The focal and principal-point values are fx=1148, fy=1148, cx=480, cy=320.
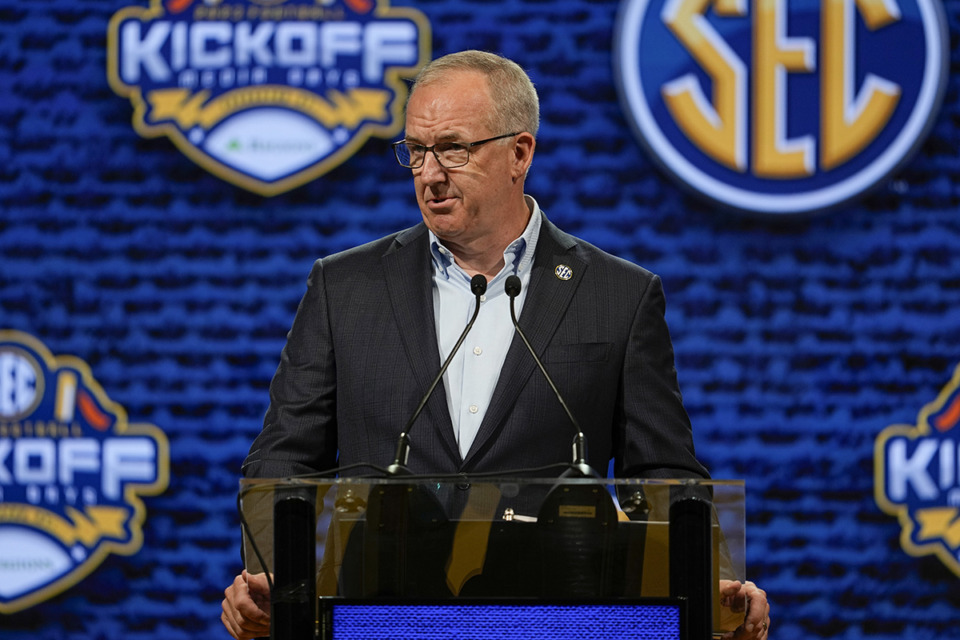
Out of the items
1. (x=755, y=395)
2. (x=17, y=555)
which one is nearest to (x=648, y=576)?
(x=755, y=395)

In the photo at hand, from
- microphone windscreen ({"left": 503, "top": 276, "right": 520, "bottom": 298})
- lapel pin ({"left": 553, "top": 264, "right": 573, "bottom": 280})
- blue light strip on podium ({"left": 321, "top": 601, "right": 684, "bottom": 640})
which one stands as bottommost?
blue light strip on podium ({"left": 321, "top": 601, "right": 684, "bottom": 640})

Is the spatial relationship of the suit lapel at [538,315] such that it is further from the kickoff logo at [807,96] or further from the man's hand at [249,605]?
the kickoff logo at [807,96]

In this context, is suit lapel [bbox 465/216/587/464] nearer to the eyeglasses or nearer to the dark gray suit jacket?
the dark gray suit jacket

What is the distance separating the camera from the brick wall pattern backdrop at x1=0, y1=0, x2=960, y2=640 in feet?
13.7

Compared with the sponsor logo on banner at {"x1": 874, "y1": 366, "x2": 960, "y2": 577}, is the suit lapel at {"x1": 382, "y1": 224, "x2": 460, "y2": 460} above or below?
above

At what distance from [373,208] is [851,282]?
5.81 ft

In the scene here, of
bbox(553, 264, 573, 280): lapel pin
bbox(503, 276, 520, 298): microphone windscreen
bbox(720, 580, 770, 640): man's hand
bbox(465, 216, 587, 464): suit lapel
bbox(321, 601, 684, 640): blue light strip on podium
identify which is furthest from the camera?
bbox(553, 264, 573, 280): lapel pin

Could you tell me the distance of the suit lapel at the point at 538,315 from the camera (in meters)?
2.14

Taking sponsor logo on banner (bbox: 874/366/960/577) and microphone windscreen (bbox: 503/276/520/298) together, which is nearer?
microphone windscreen (bbox: 503/276/520/298)

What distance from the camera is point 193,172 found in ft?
14.1

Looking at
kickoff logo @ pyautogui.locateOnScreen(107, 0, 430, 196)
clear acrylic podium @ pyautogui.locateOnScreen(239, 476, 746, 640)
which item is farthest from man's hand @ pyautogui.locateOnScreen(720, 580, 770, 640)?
kickoff logo @ pyautogui.locateOnScreen(107, 0, 430, 196)

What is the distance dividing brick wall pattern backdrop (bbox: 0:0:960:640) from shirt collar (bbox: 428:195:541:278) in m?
1.86

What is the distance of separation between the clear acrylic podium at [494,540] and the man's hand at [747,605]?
32mm

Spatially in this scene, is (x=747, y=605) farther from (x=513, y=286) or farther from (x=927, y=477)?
(x=927, y=477)
